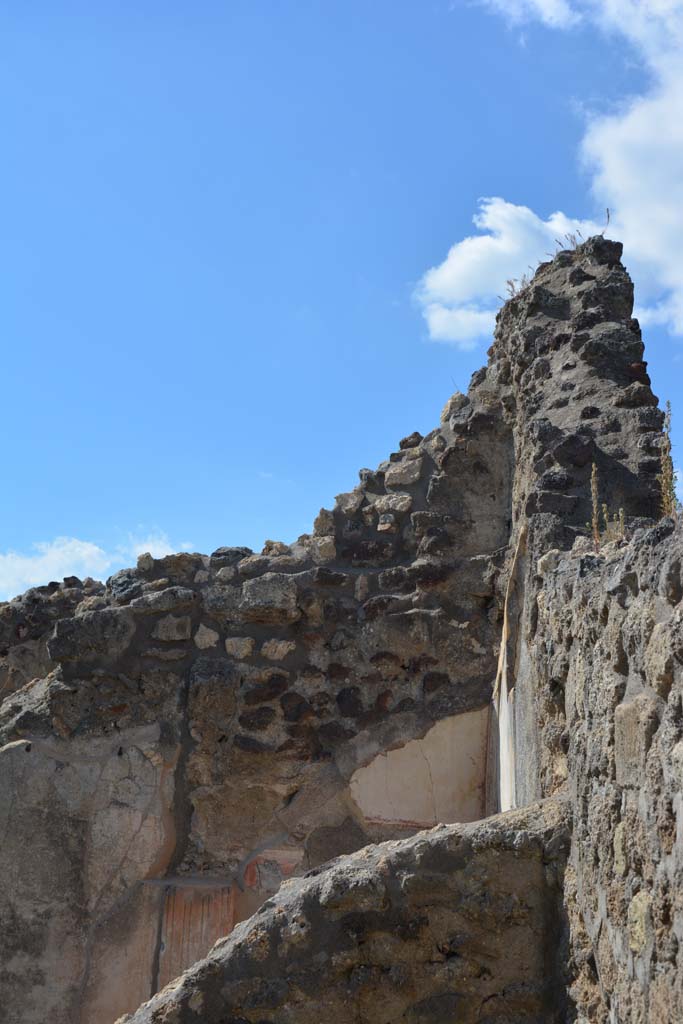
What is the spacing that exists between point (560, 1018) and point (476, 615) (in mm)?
2746

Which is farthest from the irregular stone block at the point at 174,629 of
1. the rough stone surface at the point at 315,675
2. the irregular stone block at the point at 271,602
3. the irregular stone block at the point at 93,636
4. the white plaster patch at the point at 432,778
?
the white plaster patch at the point at 432,778

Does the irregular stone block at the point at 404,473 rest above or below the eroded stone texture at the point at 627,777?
above

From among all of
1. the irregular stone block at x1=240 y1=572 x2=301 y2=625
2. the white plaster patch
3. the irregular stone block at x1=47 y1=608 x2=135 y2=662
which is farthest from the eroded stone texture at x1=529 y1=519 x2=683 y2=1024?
the irregular stone block at x1=47 y1=608 x2=135 y2=662

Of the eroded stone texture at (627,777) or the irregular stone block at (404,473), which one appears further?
the irregular stone block at (404,473)

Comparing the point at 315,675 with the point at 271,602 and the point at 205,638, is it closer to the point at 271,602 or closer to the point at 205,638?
the point at 271,602

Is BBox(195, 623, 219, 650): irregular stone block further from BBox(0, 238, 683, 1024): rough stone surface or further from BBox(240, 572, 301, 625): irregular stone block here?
BBox(240, 572, 301, 625): irregular stone block

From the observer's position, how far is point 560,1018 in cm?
318

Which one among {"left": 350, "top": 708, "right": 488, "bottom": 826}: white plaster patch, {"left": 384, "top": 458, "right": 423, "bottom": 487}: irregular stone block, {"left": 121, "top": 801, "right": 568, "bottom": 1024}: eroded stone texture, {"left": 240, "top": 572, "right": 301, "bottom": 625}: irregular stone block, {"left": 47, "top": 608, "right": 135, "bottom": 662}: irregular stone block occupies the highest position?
{"left": 384, "top": 458, "right": 423, "bottom": 487}: irregular stone block

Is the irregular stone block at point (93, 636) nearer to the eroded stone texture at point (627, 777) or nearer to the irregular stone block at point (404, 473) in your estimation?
the irregular stone block at point (404, 473)

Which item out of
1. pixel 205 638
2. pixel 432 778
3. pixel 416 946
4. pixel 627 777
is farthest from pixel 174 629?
pixel 627 777

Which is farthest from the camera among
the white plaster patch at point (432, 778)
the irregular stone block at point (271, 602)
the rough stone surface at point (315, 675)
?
the irregular stone block at point (271, 602)

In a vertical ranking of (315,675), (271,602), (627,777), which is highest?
(271,602)

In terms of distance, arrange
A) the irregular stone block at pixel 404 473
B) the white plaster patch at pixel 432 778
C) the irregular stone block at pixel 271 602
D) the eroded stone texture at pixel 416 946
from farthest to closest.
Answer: the irregular stone block at pixel 404 473 < the irregular stone block at pixel 271 602 < the white plaster patch at pixel 432 778 < the eroded stone texture at pixel 416 946

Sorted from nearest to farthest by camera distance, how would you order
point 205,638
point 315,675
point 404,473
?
point 315,675 → point 205,638 → point 404,473
